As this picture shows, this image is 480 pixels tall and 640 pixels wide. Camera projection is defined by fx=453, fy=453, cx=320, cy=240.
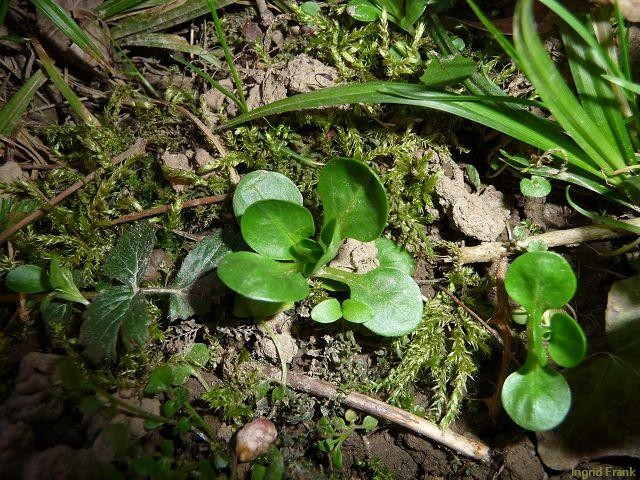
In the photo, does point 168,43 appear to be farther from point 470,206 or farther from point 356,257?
point 470,206

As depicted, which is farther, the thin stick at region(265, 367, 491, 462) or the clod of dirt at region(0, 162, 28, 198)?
the clod of dirt at region(0, 162, 28, 198)

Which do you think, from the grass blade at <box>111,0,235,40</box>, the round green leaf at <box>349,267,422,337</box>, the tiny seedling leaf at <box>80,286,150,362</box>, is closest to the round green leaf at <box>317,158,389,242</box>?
the round green leaf at <box>349,267,422,337</box>

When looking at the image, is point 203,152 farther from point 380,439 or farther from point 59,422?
point 380,439

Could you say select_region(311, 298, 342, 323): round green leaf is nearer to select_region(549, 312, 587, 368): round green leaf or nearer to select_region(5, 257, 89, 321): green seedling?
select_region(549, 312, 587, 368): round green leaf

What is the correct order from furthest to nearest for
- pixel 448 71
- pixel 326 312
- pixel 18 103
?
pixel 18 103 < pixel 448 71 < pixel 326 312

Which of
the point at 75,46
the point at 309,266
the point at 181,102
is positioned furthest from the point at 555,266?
the point at 75,46

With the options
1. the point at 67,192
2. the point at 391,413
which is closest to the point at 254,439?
the point at 391,413
